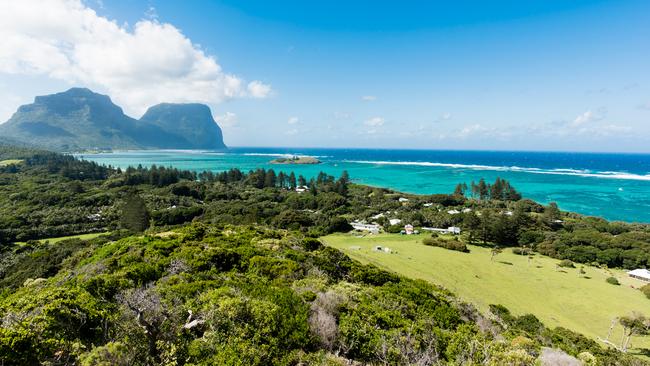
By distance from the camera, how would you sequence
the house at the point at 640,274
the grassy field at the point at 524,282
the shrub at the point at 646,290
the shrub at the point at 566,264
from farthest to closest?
1. the shrub at the point at 566,264
2. the house at the point at 640,274
3. the shrub at the point at 646,290
4. the grassy field at the point at 524,282

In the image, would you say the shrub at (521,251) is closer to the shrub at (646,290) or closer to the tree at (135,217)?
the shrub at (646,290)

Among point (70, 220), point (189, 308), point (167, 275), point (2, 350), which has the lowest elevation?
point (70, 220)

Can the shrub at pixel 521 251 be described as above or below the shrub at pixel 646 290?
below

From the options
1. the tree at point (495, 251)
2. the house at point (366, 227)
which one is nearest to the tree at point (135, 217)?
the house at point (366, 227)

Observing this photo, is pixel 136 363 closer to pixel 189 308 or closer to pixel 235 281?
pixel 189 308

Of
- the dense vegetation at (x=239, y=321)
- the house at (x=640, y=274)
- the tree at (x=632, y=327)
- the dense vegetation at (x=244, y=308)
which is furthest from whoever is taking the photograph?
the house at (x=640, y=274)

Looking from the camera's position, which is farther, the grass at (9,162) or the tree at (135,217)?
the grass at (9,162)

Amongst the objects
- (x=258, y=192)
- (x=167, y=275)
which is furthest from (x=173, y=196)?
(x=167, y=275)
